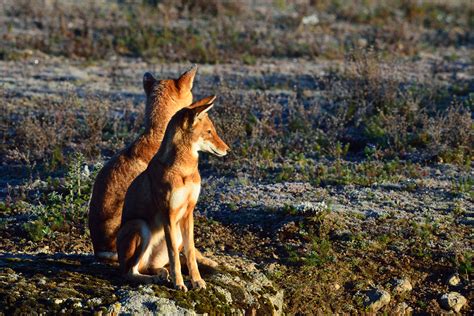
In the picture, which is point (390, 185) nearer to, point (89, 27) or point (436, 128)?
point (436, 128)

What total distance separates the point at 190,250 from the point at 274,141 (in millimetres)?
5604

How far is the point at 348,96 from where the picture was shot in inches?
584

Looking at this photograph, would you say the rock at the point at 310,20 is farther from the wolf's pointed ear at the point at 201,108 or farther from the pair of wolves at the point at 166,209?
the wolf's pointed ear at the point at 201,108

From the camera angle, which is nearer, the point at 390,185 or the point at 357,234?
the point at 357,234

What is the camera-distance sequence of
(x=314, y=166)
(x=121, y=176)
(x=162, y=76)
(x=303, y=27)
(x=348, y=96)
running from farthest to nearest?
(x=303, y=27)
(x=162, y=76)
(x=348, y=96)
(x=314, y=166)
(x=121, y=176)

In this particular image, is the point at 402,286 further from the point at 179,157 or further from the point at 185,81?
the point at 185,81

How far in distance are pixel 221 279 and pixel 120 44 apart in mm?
11324

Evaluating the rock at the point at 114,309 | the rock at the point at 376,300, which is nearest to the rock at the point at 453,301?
the rock at the point at 376,300

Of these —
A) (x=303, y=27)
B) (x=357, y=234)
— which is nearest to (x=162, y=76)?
(x=303, y=27)

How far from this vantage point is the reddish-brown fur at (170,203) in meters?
7.56

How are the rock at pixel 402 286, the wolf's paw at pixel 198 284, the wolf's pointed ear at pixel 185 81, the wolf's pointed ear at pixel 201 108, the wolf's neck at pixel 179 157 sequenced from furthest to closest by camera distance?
the wolf's pointed ear at pixel 185 81 < the rock at pixel 402 286 < the wolf's paw at pixel 198 284 < the wolf's neck at pixel 179 157 < the wolf's pointed ear at pixel 201 108

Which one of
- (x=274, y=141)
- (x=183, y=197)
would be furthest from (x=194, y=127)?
(x=274, y=141)

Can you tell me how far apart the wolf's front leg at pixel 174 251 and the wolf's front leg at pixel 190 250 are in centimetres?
8

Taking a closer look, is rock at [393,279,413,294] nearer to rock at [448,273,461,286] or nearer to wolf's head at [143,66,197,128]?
rock at [448,273,461,286]
